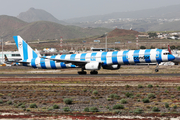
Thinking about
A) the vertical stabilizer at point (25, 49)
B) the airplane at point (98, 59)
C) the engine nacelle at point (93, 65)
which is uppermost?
the vertical stabilizer at point (25, 49)

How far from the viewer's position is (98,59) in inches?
1933

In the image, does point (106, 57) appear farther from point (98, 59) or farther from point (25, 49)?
point (25, 49)

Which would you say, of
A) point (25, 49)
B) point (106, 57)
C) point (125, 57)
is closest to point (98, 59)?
point (106, 57)

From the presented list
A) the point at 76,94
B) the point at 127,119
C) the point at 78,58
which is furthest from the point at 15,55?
the point at 127,119

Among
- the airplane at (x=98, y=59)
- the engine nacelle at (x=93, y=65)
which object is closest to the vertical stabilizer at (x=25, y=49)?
the airplane at (x=98, y=59)

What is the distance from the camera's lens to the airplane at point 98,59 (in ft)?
149

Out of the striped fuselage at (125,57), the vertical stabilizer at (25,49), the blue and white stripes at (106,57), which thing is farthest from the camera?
the vertical stabilizer at (25,49)

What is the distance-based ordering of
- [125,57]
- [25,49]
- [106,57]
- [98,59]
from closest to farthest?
[125,57] < [106,57] < [98,59] < [25,49]

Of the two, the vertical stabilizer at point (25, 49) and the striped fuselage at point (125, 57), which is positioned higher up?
the vertical stabilizer at point (25, 49)

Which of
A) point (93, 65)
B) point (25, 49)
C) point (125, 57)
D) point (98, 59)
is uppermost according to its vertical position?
point (25, 49)

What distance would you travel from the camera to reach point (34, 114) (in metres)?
18.0

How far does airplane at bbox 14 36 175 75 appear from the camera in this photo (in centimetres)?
4547

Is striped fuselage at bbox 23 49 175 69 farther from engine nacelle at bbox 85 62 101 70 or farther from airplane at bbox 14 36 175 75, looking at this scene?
engine nacelle at bbox 85 62 101 70

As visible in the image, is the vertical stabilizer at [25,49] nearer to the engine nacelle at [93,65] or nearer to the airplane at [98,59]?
the airplane at [98,59]
